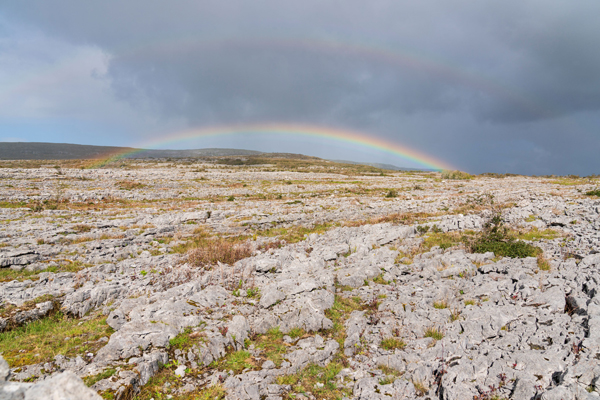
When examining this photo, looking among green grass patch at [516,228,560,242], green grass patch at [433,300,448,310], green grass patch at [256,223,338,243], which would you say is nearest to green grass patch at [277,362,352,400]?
green grass patch at [433,300,448,310]

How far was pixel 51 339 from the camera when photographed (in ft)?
25.8

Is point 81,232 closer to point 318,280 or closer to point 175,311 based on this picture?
point 175,311

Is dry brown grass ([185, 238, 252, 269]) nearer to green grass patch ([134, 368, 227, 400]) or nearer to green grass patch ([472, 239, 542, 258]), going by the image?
green grass patch ([134, 368, 227, 400])

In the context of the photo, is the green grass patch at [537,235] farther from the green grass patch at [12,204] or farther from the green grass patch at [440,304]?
the green grass patch at [12,204]

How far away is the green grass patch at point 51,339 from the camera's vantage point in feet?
23.2

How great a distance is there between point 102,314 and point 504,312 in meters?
12.9

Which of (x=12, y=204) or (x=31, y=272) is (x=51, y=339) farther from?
(x=12, y=204)

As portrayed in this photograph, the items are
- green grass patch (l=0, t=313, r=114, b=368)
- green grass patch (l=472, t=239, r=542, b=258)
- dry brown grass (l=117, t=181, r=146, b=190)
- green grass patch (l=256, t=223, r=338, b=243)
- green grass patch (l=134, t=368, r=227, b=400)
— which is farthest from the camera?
dry brown grass (l=117, t=181, r=146, b=190)

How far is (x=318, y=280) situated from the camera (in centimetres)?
1141

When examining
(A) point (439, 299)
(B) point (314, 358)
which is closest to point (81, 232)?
(B) point (314, 358)

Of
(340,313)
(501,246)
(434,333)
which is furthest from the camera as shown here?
(501,246)

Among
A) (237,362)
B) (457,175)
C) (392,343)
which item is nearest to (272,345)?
Result: (237,362)

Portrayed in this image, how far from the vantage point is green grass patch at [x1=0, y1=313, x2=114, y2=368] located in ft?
23.2

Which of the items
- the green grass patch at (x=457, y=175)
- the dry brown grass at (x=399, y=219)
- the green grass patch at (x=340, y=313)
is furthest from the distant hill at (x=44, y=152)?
the green grass patch at (x=340, y=313)
